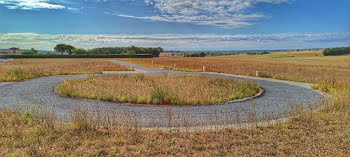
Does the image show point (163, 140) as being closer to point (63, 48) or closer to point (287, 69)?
point (287, 69)

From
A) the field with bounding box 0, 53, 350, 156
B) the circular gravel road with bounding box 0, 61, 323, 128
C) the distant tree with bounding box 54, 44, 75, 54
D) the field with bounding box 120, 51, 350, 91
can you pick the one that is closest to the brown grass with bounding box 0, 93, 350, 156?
the field with bounding box 0, 53, 350, 156

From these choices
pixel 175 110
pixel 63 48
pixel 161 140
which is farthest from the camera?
pixel 63 48

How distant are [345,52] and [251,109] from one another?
106988 mm

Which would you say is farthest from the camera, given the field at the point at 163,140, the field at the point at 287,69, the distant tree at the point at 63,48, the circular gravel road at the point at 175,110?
the distant tree at the point at 63,48

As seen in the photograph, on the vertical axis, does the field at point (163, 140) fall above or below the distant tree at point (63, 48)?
below

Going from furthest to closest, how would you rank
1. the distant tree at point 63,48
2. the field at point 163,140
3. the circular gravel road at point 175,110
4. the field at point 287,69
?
1. the distant tree at point 63,48
2. the field at point 287,69
3. the circular gravel road at point 175,110
4. the field at point 163,140

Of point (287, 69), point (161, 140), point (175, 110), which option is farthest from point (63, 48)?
point (161, 140)

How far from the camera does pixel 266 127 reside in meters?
6.55

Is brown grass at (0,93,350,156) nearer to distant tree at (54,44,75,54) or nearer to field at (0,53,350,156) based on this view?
field at (0,53,350,156)

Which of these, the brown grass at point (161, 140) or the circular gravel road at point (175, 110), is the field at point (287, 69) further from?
the brown grass at point (161, 140)

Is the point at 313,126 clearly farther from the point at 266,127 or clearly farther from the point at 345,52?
the point at 345,52

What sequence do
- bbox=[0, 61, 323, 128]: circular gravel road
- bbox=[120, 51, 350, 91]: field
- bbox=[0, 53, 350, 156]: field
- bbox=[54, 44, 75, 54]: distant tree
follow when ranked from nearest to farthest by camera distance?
bbox=[0, 53, 350, 156]: field, bbox=[0, 61, 323, 128]: circular gravel road, bbox=[120, 51, 350, 91]: field, bbox=[54, 44, 75, 54]: distant tree

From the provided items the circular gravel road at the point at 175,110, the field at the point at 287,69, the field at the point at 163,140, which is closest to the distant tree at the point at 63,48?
the field at the point at 287,69

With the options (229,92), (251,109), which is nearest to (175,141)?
(251,109)
